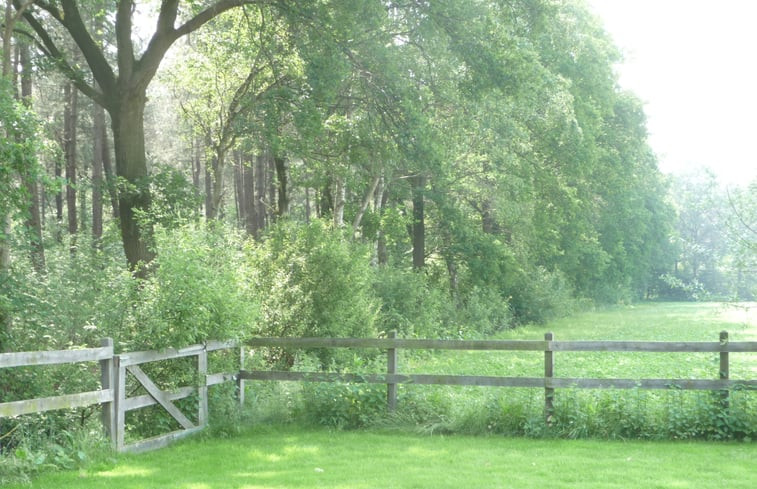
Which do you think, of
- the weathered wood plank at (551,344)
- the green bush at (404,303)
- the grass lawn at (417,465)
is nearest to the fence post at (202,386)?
the grass lawn at (417,465)

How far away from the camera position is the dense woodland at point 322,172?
11.2 meters

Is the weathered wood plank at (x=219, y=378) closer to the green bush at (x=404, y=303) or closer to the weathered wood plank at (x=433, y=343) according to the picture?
the weathered wood plank at (x=433, y=343)

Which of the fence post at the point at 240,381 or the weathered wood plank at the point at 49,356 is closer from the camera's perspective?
the weathered wood plank at the point at 49,356

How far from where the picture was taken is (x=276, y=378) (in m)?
11.5

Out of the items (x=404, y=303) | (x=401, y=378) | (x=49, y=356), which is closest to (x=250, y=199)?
(x=404, y=303)

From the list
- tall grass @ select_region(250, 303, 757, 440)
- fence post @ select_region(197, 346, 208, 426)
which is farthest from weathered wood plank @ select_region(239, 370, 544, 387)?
fence post @ select_region(197, 346, 208, 426)

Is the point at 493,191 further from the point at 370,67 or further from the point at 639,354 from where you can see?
the point at 370,67

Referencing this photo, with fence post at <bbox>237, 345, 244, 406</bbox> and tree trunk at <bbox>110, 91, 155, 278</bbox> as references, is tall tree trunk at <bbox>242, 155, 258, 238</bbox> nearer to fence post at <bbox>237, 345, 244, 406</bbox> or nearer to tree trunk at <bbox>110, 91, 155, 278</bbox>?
tree trunk at <bbox>110, 91, 155, 278</bbox>

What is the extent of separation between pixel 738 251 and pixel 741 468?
222 inches

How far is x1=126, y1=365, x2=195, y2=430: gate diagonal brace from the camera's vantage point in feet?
31.1

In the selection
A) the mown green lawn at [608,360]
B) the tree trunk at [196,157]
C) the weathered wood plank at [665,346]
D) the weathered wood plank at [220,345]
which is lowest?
Answer: the mown green lawn at [608,360]

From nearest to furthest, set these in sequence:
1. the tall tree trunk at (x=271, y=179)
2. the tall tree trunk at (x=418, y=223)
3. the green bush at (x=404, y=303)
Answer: the green bush at (x=404, y=303) → the tall tree trunk at (x=271, y=179) → the tall tree trunk at (x=418, y=223)

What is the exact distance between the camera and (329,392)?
11312 millimetres

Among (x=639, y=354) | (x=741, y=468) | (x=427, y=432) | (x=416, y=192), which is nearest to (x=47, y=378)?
(x=427, y=432)
